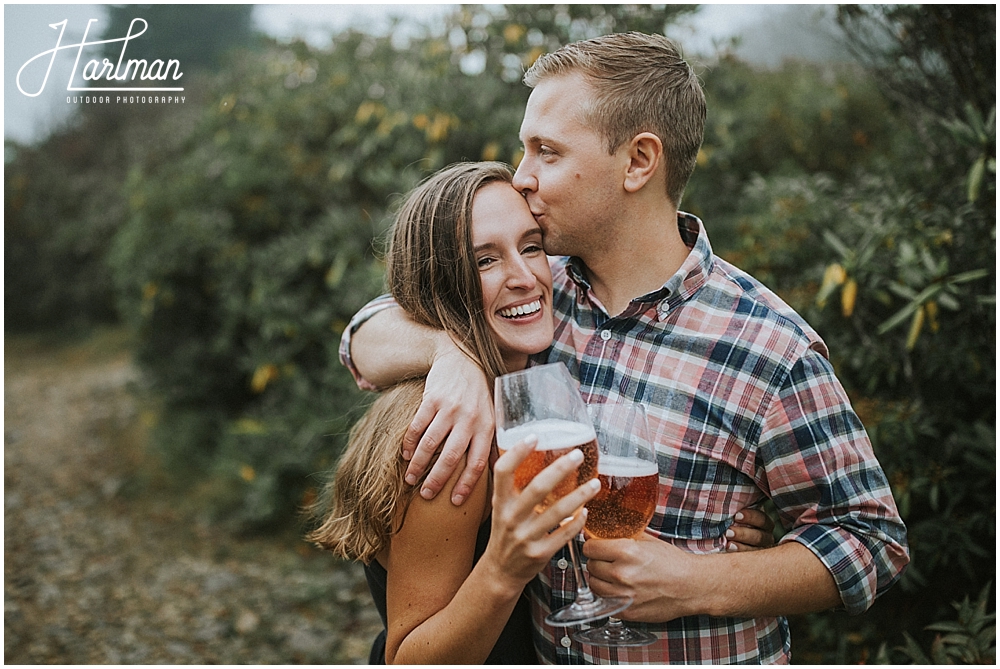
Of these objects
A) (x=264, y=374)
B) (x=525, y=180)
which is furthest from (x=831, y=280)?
(x=264, y=374)

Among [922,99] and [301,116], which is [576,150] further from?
[301,116]

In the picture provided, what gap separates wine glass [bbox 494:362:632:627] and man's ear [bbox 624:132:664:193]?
2.17 feet

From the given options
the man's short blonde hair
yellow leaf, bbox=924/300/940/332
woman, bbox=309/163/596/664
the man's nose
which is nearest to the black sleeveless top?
woman, bbox=309/163/596/664

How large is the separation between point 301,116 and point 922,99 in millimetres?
3933

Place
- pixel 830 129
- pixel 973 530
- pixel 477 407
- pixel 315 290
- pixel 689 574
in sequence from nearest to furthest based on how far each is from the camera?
pixel 689 574 < pixel 477 407 < pixel 973 530 < pixel 315 290 < pixel 830 129

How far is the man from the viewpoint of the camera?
1717 mm

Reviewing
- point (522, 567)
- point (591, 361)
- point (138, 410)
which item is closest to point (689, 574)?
point (522, 567)

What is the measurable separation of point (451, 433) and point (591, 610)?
496mm

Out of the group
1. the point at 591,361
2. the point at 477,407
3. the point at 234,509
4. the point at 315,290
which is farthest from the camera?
the point at 234,509

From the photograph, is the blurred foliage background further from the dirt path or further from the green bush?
the dirt path

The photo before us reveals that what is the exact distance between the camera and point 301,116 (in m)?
5.50

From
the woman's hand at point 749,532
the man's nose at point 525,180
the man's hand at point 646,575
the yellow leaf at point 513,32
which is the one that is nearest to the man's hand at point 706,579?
the man's hand at point 646,575

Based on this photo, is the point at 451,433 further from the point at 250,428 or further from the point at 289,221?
the point at 289,221

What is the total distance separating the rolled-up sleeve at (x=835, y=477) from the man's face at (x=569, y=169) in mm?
620
